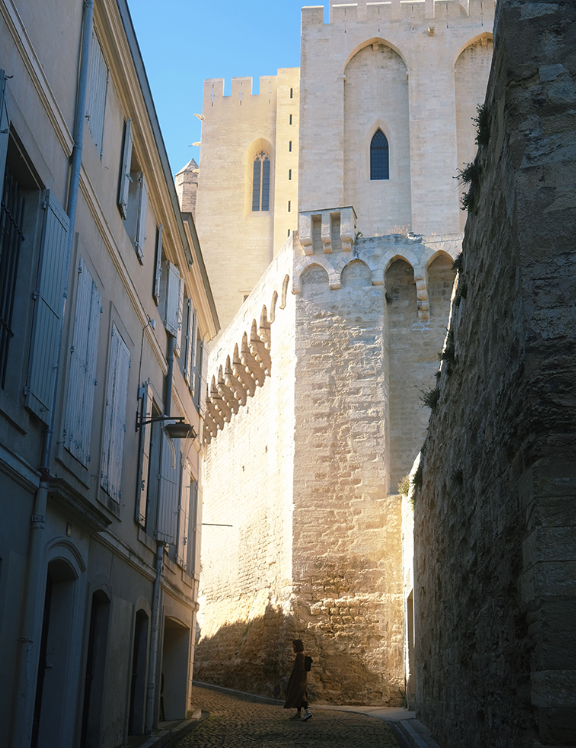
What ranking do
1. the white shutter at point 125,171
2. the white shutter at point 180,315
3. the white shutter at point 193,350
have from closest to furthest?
the white shutter at point 125,171 < the white shutter at point 180,315 < the white shutter at point 193,350

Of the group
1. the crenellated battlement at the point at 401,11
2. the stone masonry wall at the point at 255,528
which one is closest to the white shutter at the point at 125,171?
the stone masonry wall at the point at 255,528

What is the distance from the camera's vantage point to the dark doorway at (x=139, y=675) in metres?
8.89

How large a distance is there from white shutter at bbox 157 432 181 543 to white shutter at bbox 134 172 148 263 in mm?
2261

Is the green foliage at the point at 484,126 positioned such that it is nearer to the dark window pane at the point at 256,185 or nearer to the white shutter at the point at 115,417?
the white shutter at the point at 115,417

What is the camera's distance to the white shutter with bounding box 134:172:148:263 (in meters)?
8.86

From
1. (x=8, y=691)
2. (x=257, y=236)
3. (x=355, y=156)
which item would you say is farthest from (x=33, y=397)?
(x=257, y=236)

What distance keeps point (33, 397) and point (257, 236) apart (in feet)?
93.3

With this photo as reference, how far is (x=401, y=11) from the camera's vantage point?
27.3 metres

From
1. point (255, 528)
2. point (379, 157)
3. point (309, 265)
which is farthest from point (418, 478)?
point (379, 157)

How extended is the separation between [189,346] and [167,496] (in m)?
2.90

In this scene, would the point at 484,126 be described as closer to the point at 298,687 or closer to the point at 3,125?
the point at 3,125

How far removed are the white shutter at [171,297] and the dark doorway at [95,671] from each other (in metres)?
4.03

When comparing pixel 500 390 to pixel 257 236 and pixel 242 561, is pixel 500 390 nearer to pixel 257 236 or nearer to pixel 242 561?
pixel 242 561

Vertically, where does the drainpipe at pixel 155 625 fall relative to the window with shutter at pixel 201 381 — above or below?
below
